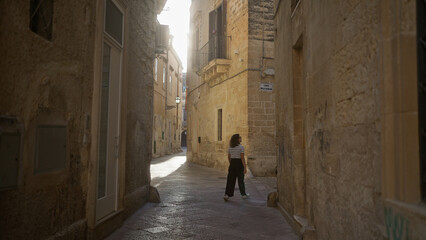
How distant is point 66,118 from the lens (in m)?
3.48

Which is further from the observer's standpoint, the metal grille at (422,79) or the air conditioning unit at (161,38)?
the air conditioning unit at (161,38)

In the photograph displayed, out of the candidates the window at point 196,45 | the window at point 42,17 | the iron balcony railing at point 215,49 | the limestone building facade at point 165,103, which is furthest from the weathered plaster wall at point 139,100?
the limestone building facade at point 165,103

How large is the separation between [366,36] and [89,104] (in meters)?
3.00

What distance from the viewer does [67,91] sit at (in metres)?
3.50

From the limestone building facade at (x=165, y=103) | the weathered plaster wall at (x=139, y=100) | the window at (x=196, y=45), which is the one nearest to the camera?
the weathered plaster wall at (x=139, y=100)

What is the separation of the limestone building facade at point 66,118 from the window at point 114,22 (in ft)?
0.05

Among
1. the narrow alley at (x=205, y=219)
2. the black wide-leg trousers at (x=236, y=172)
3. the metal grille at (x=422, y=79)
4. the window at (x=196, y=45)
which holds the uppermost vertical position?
the window at (x=196, y=45)

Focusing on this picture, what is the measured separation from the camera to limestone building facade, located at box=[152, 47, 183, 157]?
22797 millimetres

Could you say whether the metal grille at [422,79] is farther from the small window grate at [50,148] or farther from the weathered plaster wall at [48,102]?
the small window grate at [50,148]

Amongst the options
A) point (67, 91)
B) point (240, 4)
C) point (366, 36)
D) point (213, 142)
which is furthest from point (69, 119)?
point (213, 142)

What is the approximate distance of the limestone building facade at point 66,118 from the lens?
8.58 feet

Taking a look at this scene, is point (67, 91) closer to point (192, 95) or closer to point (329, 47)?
point (329, 47)

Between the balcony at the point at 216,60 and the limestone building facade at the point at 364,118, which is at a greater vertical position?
the balcony at the point at 216,60

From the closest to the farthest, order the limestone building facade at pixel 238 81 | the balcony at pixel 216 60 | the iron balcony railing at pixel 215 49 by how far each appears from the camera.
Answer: the limestone building facade at pixel 238 81 < the balcony at pixel 216 60 < the iron balcony railing at pixel 215 49
